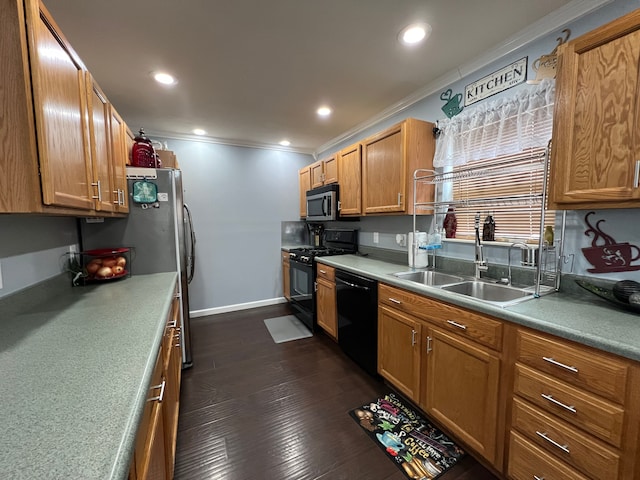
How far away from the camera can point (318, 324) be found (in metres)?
3.12

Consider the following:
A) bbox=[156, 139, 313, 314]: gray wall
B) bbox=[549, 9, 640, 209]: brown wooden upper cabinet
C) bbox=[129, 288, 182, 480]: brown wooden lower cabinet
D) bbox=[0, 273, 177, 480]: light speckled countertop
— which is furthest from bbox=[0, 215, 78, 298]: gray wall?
bbox=[549, 9, 640, 209]: brown wooden upper cabinet

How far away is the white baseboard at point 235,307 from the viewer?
12.2ft

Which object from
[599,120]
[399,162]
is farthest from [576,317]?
[399,162]

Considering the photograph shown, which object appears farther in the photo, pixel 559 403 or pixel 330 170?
pixel 330 170

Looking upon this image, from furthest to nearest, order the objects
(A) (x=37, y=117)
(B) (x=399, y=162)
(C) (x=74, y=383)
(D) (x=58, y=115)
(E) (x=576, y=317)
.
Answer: (B) (x=399, y=162) < (E) (x=576, y=317) < (D) (x=58, y=115) < (A) (x=37, y=117) < (C) (x=74, y=383)

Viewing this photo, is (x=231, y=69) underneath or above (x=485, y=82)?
above

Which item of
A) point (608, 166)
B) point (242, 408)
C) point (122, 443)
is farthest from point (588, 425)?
point (242, 408)

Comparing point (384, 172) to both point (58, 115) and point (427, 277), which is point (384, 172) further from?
point (58, 115)

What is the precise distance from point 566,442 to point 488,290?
90 cm

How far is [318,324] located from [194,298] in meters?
1.82

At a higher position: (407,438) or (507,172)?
(507,172)

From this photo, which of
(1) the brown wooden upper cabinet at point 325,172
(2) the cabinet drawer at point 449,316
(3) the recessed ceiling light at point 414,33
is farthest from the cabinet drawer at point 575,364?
(1) the brown wooden upper cabinet at point 325,172

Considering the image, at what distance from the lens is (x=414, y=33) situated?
1.66m

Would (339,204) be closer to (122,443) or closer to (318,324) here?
(318,324)
